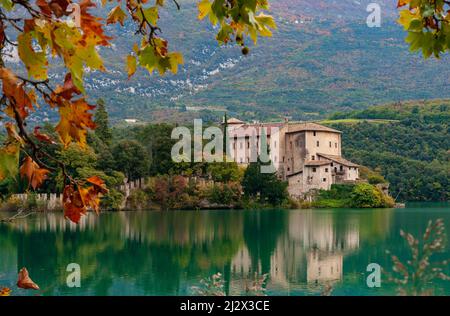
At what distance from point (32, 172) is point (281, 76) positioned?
130122 mm

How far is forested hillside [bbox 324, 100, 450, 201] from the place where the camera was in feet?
156

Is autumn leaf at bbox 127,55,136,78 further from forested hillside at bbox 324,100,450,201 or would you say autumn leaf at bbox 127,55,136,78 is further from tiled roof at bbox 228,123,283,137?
forested hillside at bbox 324,100,450,201

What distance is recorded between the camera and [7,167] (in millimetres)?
1625

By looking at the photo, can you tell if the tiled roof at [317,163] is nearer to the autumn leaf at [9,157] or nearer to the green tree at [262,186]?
the green tree at [262,186]

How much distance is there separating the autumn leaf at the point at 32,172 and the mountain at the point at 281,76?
93321mm

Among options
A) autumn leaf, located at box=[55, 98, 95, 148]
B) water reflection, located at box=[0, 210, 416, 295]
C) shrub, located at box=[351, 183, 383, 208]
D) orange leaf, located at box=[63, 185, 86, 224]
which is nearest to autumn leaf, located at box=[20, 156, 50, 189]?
orange leaf, located at box=[63, 185, 86, 224]

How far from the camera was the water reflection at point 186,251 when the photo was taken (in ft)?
48.4

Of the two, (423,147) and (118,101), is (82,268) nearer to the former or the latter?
(423,147)

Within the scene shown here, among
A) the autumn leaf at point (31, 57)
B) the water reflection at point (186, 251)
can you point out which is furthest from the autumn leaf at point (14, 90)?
the water reflection at point (186, 251)

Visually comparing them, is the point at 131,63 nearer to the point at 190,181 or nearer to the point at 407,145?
the point at 190,181

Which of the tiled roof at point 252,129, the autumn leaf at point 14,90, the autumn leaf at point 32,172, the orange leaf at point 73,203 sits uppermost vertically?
the tiled roof at point 252,129

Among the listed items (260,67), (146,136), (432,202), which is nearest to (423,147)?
(432,202)

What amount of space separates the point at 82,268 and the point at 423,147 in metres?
43.6

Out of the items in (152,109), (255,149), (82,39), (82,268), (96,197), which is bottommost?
(82,268)
